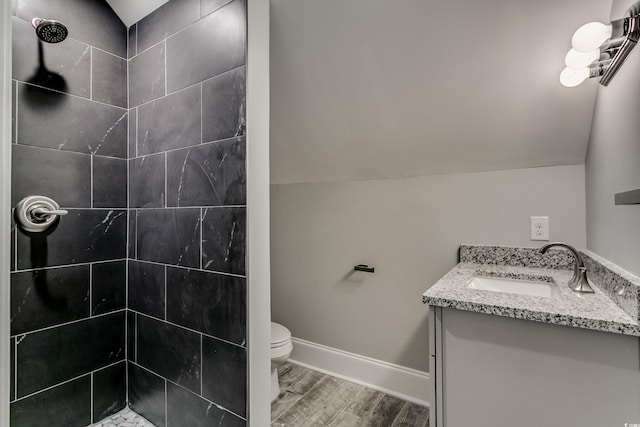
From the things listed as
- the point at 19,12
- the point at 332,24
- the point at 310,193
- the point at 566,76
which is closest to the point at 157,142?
the point at 19,12

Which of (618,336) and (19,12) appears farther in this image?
(19,12)

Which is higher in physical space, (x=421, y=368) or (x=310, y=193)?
(x=310, y=193)

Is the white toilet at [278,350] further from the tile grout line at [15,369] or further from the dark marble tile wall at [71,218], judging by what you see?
the tile grout line at [15,369]

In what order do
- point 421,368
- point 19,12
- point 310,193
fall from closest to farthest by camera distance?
point 19,12
point 421,368
point 310,193

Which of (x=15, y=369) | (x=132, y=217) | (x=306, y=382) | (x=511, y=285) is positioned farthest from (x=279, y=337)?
(x=511, y=285)

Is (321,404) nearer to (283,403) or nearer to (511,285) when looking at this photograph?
(283,403)

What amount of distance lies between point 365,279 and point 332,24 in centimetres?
155

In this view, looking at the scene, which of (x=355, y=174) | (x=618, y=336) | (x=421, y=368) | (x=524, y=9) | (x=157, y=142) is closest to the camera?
(x=618, y=336)

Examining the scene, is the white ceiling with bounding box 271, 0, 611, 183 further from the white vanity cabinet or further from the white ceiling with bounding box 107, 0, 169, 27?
the white vanity cabinet

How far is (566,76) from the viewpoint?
123 centimetres

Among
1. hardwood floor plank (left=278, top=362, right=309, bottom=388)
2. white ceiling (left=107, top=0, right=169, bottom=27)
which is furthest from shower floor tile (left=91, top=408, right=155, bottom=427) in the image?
white ceiling (left=107, top=0, right=169, bottom=27)

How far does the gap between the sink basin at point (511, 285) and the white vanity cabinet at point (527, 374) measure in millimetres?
351

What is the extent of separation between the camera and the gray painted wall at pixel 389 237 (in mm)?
1674

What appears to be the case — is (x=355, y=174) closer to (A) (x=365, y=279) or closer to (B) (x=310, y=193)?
(B) (x=310, y=193)
